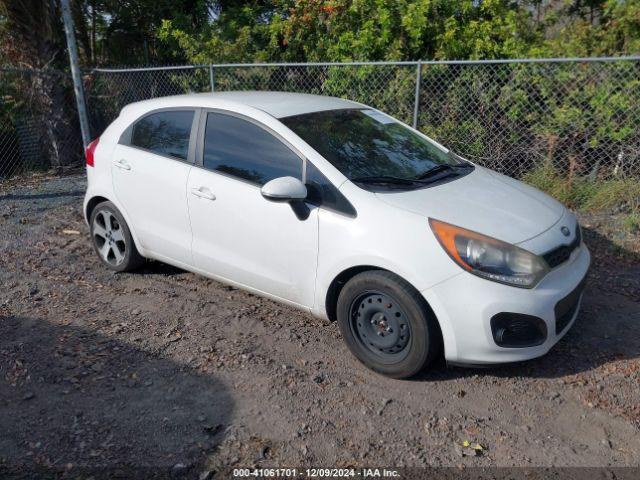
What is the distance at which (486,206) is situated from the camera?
362 centimetres

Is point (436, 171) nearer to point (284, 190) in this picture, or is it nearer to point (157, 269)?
point (284, 190)

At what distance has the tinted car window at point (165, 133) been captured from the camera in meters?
4.43

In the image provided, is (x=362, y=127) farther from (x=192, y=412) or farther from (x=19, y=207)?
(x=19, y=207)

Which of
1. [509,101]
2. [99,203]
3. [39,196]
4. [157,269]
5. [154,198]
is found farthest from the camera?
[39,196]

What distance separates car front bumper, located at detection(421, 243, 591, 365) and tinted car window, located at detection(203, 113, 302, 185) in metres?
1.23

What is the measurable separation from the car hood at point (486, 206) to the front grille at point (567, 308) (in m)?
0.42

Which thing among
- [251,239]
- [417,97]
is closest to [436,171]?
[251,239]

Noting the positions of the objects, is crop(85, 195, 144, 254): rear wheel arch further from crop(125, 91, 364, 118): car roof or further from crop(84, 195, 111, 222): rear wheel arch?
crop(125, 91, 364, 118): car roof

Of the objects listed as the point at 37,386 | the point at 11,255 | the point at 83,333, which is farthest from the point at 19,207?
the point at 37,386

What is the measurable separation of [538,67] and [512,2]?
1.81 meters

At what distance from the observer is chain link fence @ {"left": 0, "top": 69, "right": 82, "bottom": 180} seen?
9312mm

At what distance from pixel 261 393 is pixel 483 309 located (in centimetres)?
137

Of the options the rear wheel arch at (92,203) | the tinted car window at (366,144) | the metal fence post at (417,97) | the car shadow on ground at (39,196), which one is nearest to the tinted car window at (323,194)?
the tinted car window at (366,144)

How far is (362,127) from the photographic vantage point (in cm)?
432
